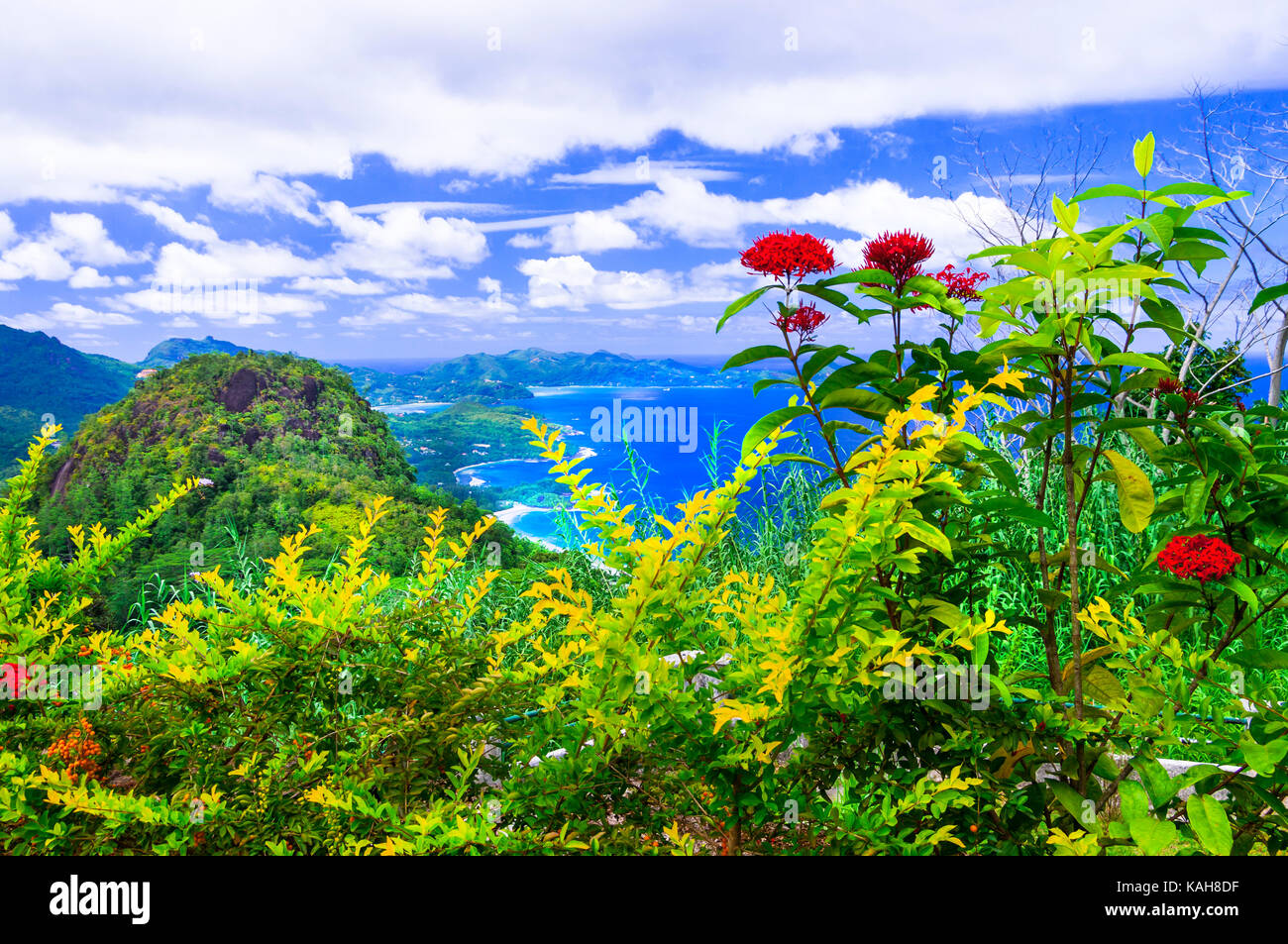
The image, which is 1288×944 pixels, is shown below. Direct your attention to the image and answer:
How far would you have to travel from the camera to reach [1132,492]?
1.30 meters

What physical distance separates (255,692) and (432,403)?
777 cm

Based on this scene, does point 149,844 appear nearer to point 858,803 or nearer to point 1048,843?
point 858,803

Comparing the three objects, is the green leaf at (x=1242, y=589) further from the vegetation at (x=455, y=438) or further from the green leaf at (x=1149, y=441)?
the vegetation at (x=455, y=438)

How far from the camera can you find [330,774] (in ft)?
4.42

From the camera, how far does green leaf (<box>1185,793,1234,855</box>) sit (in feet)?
3.36

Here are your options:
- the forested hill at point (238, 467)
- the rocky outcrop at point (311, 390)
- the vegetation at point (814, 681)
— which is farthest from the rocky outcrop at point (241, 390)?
the vegetation at point (814, 681)

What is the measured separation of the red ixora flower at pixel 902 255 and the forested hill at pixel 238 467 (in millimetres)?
3988

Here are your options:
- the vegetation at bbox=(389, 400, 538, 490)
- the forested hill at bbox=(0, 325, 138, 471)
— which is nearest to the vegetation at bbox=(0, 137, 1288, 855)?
the vegetation at bbox=(389, 400, 538, 490)

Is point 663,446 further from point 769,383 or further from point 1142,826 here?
point 1142,826

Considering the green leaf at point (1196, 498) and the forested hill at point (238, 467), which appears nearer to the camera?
the green leaf at point (1196, 498)

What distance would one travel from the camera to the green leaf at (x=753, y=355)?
1390mm

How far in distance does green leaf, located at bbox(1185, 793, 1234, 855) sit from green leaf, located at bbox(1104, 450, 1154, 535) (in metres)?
0.44

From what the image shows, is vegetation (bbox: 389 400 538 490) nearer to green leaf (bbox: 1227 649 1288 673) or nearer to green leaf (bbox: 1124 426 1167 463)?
green leaf (bbox: 1124 426 1167 463)
